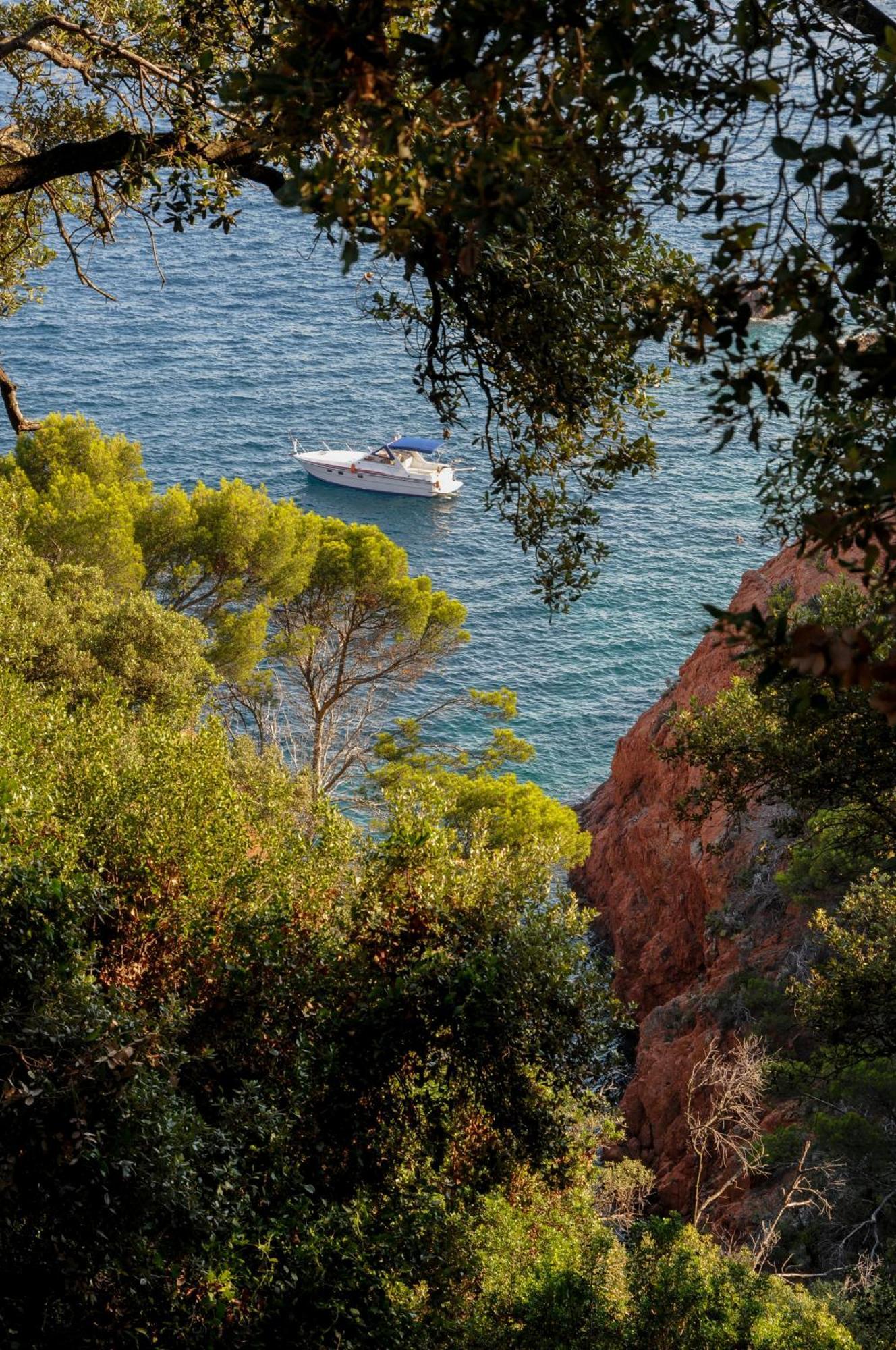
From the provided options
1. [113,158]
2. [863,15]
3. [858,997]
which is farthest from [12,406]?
[858,997]

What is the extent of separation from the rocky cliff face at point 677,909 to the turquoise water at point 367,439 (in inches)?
225

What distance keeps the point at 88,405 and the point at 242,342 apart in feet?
31.8

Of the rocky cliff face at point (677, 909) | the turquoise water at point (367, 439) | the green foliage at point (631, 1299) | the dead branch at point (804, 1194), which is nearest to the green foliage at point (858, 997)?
the green foliage at point (631, 1299)

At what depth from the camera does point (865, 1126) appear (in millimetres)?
11859

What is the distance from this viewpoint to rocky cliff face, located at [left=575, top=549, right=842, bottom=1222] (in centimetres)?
1673

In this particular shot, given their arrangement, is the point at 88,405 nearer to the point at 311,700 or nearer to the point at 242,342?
the point at 242,342

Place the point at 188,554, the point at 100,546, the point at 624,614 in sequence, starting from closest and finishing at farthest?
the point at 100,546
the point at 188,554
the point at 624,614

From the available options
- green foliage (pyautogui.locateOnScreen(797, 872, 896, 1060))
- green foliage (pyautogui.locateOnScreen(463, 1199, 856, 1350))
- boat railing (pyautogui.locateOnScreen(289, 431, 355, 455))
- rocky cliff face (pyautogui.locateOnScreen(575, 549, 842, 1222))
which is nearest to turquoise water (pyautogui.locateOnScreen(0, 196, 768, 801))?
boat railing (pyautogui.locateOnScreen(289, 431, 355, 455))

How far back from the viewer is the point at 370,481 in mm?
45719

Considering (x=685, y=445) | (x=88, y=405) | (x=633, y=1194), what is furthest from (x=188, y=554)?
(x=685, y=445)

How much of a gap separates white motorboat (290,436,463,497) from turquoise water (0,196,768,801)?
56 centimetres

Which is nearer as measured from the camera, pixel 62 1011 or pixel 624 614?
pixel 62 1011

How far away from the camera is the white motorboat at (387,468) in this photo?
148ft

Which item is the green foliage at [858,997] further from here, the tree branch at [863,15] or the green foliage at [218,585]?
the green foliage at [218,585]
